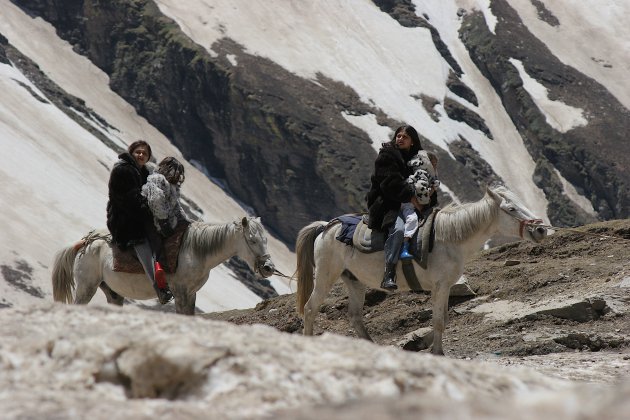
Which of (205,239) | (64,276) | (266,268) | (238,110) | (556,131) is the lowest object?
(238,110)

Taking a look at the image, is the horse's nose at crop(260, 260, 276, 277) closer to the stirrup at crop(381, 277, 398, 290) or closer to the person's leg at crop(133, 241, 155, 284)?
the person's leg at crop(133, 241, 155, 284)

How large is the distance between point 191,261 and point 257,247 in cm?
84

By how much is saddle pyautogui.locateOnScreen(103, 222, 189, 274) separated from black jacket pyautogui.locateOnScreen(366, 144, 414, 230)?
243cm

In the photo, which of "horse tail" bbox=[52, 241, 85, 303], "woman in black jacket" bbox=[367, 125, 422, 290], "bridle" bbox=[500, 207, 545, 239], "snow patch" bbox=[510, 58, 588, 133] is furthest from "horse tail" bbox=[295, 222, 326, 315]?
"snow patch" bbox=[510, 58, 588, 133]

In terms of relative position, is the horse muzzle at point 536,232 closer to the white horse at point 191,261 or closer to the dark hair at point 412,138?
the dark hair at point 412,138

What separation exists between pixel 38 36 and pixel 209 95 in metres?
23.6

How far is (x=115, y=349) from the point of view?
19.2 ft

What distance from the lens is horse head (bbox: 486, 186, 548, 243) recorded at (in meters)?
12.4

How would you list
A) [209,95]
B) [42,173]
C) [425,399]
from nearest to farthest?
[425,399], [42,173], [209,95]

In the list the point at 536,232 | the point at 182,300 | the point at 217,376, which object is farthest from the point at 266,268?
the point at 217,376

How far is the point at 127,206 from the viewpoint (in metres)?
13.1

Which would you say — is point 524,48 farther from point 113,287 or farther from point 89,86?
point 113,287

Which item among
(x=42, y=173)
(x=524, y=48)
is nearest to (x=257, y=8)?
(x=524, y=48)

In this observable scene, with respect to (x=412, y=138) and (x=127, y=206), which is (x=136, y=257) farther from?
(x=412, y=138)
